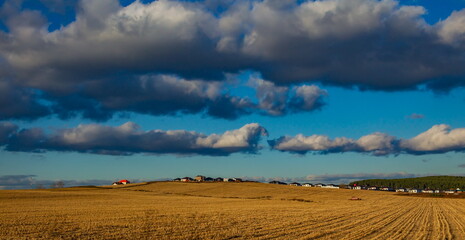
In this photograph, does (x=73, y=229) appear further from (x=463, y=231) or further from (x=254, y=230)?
(x=463, y=231)

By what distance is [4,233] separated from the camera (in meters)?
28.9

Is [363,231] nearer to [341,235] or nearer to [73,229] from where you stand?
[341,235]

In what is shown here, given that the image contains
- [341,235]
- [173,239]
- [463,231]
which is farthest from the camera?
[463,231]

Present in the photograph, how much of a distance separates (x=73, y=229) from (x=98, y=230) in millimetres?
1823

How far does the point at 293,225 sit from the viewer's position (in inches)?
1347

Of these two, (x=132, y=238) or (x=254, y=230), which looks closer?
(x=132, y=238)

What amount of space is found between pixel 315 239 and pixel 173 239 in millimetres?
8325

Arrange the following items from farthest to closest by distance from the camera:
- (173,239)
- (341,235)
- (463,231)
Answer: (463,231)
(341,235)
(173,239)

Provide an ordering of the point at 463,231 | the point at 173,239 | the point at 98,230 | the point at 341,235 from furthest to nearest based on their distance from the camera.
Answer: the point at 463,231 → the point at 98,230 → the point at 341,235 → the point at 173,239

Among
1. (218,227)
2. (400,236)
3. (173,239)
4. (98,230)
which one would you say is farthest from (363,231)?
(98,230)

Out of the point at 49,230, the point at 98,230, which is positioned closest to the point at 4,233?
the point at 49,230

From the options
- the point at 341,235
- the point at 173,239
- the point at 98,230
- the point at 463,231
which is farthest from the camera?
the point at 463,231

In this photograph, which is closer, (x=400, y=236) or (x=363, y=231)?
(x=400, y=236)

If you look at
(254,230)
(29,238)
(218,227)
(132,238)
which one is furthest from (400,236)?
(29,238)
